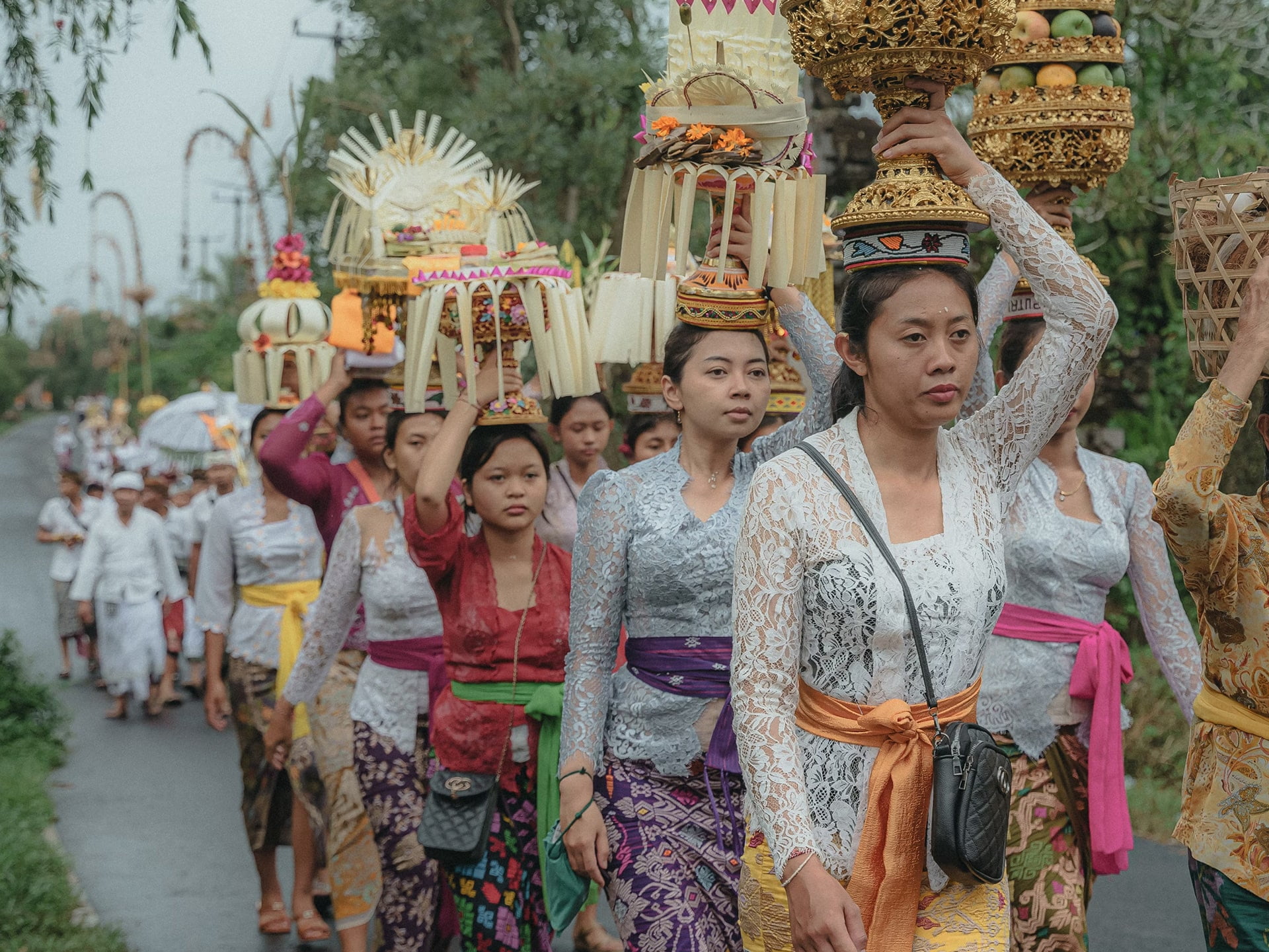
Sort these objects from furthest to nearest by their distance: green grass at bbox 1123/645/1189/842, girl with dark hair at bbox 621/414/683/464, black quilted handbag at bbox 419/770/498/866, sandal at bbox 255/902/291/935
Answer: green grass at bbox 1123/645/1189/842 < sandal at bbox 255/902/291/935 < girl with dark hair at bbox 621/414/683/464 < black quilted handbag at bbox 419/770/498/866

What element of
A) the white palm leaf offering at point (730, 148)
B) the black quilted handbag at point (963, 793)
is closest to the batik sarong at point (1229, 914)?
the black quilted handbag at point (963, 793)

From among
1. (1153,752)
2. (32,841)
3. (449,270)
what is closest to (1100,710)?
(449,270)

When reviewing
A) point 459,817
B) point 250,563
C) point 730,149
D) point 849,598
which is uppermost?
point 730,149

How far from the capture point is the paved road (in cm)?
692

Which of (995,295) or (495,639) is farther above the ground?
(995,295)

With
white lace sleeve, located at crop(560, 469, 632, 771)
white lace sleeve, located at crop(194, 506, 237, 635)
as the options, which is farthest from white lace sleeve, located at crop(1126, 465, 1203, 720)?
white lace sleeve, located at crop(194, 506, 237, 635)

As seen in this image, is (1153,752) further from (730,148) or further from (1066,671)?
(730,148)

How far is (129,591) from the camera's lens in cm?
1438

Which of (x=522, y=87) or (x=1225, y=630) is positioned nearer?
(x=1225, y=630)

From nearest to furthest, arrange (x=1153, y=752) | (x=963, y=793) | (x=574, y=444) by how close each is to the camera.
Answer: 1. (x=963, y=793)
2. (x=574, y=444)
3. (x=1153, y=752)

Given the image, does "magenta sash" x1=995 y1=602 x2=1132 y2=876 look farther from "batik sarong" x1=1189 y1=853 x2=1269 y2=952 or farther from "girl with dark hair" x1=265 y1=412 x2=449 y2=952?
"girl with dark hair" x1=265 y1=412 x2=449 y2=952

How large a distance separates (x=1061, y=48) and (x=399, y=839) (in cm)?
343

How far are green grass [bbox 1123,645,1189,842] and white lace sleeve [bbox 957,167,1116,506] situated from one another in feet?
17.2

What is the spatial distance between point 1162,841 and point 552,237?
7.29m
